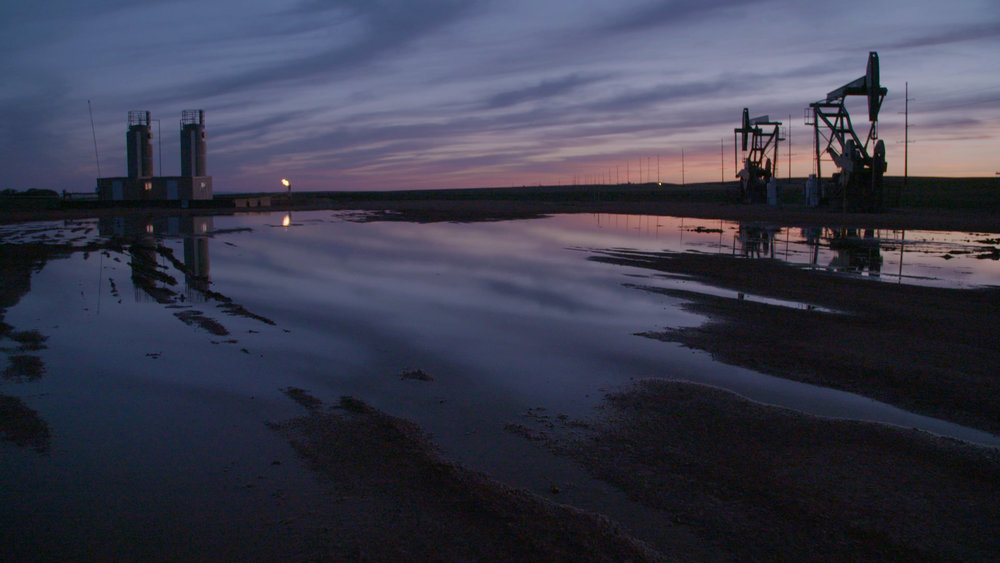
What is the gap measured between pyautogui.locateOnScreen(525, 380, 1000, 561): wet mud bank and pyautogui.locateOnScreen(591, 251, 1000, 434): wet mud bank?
136cm

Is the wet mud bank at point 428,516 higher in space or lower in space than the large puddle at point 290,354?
lower

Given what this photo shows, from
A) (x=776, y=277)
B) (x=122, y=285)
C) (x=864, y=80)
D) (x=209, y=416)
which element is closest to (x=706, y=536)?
(x=209, y=416)

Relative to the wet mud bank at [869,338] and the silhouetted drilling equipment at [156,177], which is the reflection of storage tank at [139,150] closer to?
the silhouetted drilling equipment at [156,177]

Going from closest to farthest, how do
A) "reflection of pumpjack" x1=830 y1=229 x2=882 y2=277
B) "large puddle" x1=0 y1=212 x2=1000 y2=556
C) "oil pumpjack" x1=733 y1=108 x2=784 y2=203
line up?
"large puddle" x1=0 y1=212 x2=1000 y2=556 < "reflection of pumpjack" x1=830 y1=229 x2=882 y2=277 < "oil pumpjack" x1=733 y1=108 x2=784 y2=203

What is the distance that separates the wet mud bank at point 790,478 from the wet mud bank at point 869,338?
4.46 ft

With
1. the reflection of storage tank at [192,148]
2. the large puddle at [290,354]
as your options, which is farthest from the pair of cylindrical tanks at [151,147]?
the large puddle at [290,354]

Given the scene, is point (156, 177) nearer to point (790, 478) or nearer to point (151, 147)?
point (151, 147)

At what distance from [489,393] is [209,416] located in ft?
8.79

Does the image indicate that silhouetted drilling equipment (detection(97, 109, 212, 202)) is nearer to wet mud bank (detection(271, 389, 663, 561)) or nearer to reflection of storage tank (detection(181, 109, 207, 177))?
reflection of storage tank (detection(181, 109, 207, 177))

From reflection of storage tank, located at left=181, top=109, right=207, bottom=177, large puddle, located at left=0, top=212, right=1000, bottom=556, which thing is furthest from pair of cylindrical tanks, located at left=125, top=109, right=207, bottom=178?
large puddle, located at left=0, top=212, right=1000, bottom=556

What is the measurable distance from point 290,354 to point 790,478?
239 inches

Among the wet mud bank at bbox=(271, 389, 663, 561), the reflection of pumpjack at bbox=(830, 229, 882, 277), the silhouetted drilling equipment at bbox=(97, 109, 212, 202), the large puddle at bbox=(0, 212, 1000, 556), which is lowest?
the wet mud bank at bbox=(271, 389, 663, 561)

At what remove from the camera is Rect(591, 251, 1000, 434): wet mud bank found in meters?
7.02

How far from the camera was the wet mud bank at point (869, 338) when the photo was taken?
7023mm
